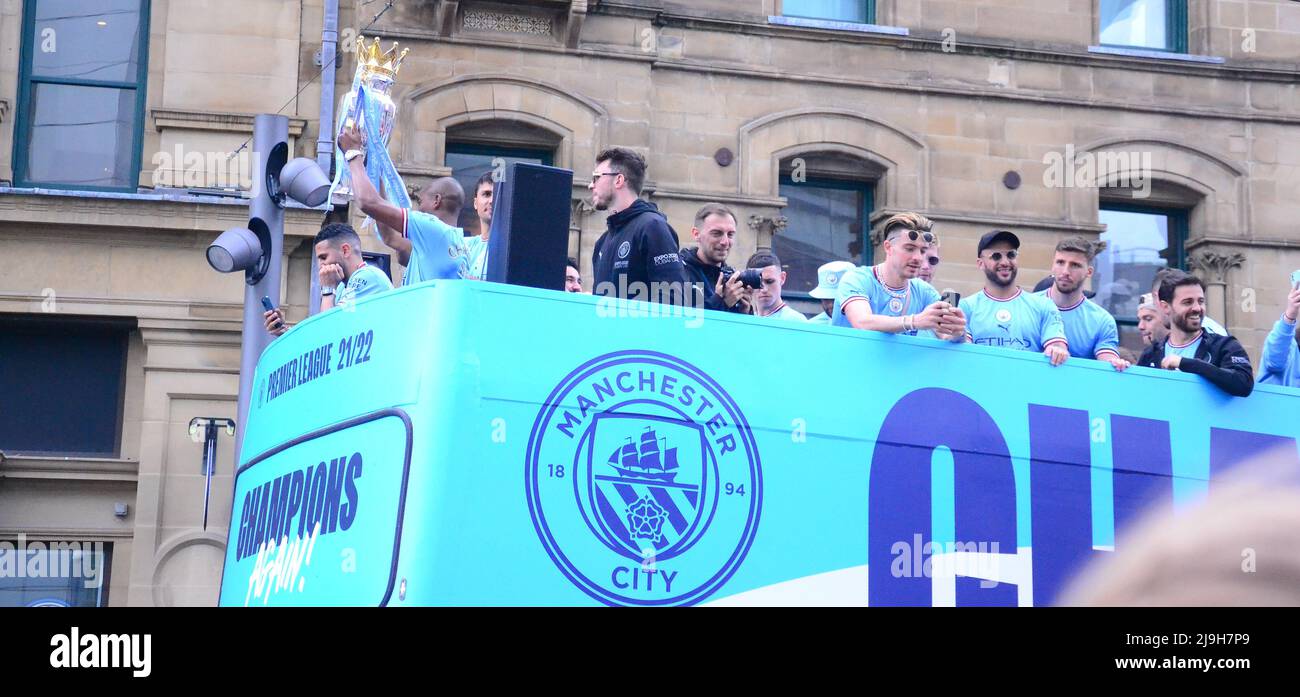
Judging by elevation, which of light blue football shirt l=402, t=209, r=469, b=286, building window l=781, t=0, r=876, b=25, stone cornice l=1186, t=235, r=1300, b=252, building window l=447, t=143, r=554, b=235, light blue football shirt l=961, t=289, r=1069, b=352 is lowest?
light blue football shirt l=961, t=289, r=1069, b=352

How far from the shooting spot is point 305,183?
11.7 m

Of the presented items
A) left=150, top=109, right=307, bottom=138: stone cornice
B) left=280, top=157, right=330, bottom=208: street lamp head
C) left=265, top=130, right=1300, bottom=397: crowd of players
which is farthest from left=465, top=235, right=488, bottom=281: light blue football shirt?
left=150, top=109, right=307, bottom=138: stone cornice

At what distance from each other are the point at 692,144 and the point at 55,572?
734 centimetres

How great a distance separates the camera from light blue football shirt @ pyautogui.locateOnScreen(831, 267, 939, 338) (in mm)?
8491

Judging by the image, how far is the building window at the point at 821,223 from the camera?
58.8ft

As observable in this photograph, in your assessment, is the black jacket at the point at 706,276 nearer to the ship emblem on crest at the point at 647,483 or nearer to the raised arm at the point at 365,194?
the raised arm at the point at 365,194

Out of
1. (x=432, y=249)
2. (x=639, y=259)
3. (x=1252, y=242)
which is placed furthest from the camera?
(x=1252, y=242)

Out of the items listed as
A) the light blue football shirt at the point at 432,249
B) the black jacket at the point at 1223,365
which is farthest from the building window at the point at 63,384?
the black jacket at the point at 1223,365

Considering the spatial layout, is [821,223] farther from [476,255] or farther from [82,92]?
[476,255]

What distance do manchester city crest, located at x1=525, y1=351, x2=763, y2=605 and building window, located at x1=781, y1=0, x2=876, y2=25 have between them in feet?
38.5

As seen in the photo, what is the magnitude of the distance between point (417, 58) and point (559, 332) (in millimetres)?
10376

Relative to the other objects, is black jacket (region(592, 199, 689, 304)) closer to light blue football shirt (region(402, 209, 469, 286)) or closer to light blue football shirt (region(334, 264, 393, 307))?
light blue football shirt (region(402, 209, 469, 286))

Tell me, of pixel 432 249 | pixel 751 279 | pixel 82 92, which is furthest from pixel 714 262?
pixel 82 92
